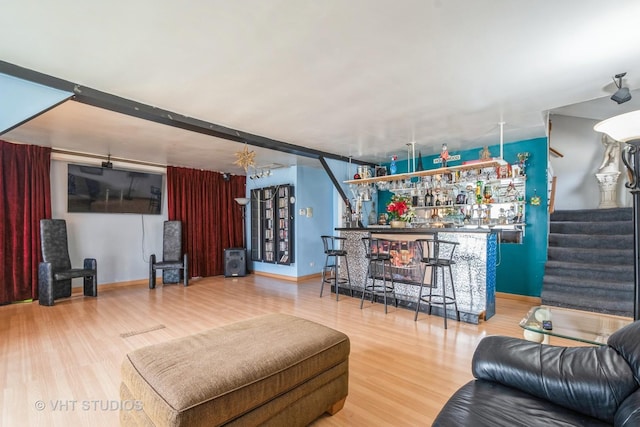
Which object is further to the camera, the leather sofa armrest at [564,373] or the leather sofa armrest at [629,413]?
the leather sofa armrest at [564,373]

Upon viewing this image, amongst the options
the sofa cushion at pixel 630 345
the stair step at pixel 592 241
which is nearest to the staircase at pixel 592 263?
the stair step at pixel 592 241

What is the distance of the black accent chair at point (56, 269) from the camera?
14.5ft

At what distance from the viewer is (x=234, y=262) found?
268 inches

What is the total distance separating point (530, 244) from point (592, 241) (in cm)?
81

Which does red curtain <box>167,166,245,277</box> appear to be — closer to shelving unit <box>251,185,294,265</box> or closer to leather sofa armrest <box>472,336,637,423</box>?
shelving unit <box>251,185,294,265</box>

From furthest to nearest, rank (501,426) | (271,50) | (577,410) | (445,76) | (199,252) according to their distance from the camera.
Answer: (199,252) → (445,76) → (271,50) → (577,410) → (501,426)

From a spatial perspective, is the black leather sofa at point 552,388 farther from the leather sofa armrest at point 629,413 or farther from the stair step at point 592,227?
the stair step at point 592,227

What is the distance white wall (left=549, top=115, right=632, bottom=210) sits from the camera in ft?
18.5

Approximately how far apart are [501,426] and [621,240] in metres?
4.82

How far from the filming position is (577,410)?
129 cm

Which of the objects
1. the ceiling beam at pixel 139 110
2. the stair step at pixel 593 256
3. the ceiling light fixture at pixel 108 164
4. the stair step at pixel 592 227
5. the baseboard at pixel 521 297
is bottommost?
the baseboard at pixel 521 297

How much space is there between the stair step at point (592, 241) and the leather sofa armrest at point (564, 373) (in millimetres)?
4086

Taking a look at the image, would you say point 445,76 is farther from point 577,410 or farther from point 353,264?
point 353,264

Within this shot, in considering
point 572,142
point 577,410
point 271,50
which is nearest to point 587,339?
point 577,410
